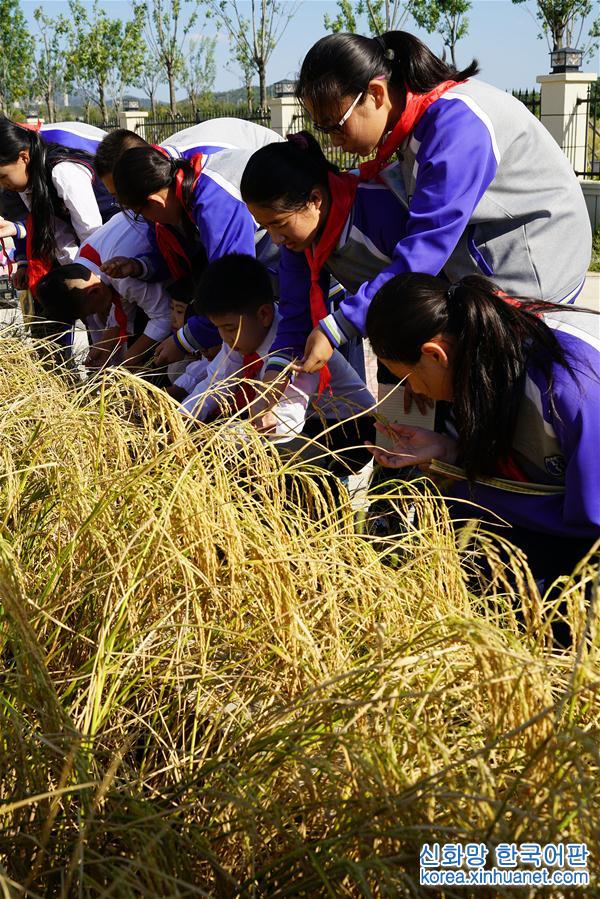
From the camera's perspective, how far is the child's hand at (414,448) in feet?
7.13

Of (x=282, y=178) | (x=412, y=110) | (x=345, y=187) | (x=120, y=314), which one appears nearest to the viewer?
(x=412, y=110)

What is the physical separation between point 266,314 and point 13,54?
2757 centimetres

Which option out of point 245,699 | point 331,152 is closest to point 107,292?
point 245,699

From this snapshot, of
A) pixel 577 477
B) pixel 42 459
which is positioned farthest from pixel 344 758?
pixel 42 459

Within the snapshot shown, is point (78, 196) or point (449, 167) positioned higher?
point (449, 167)

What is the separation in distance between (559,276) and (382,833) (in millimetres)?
1626

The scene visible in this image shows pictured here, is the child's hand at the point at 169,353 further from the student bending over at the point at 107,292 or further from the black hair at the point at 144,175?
the black hair at the point at 144,175

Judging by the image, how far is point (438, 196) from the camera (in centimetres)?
214

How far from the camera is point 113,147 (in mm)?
3500

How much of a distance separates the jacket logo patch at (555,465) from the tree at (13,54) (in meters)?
27.4

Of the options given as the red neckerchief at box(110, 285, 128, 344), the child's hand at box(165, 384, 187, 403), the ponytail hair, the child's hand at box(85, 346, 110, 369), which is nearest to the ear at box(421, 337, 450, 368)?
the child's hand at box(165, 384, 187, 403)

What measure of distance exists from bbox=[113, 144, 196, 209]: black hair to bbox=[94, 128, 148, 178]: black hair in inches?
15.6

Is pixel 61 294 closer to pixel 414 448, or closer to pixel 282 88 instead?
pixel 414 448

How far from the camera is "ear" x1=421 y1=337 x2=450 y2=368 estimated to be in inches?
75.7
